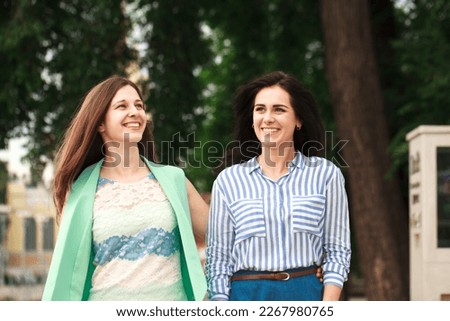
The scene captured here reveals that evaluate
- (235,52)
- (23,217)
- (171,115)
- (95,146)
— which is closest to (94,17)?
(171,115)

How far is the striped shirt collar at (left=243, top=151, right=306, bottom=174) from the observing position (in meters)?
4.99

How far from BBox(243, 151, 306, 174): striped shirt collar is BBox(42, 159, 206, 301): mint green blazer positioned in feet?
1.10

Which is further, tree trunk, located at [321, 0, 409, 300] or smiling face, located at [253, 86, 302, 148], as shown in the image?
tree trunk, located at [321, 0, 409, 300]

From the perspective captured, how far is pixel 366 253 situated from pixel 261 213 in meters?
8.78

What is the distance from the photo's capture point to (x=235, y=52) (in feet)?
61.3

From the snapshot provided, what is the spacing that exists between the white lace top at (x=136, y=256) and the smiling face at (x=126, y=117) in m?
0.32

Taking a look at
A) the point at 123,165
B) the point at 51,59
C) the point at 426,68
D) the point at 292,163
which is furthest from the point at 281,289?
the point at 51,59

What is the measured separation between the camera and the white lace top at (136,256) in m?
4.82

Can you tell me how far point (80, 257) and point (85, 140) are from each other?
21.9 inches

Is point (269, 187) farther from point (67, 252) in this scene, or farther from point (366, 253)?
point (366, 253)

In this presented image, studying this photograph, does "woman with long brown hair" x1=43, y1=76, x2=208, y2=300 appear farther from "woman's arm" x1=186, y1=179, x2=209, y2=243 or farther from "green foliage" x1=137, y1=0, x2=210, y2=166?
"green foliage" x1=137, y1=0, x2=210, y2=166

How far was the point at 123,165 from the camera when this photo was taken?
16.8 ft

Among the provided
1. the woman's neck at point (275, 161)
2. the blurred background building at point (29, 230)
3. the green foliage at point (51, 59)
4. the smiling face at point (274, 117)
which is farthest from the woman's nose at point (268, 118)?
the blurred background building at point (29, 230)

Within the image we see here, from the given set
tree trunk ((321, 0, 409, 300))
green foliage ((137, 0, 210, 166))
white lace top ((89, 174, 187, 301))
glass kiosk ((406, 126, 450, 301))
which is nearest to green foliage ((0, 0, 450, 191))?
green foliage ((137, 0, 210, 166))
